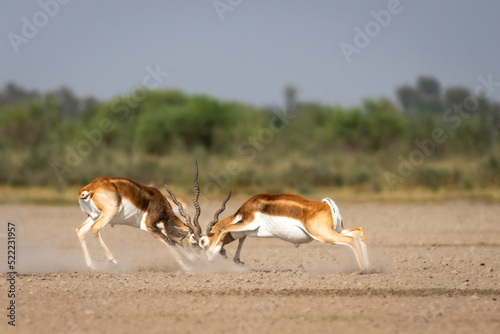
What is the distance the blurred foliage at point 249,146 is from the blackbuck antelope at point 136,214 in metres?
19.1

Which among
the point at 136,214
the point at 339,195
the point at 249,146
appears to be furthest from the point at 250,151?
the point at 136,214

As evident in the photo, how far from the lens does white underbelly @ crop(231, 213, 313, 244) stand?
11.4 m

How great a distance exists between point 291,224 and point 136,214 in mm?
2809

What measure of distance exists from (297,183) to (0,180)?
13406 millimetres

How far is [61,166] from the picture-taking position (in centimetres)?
3612

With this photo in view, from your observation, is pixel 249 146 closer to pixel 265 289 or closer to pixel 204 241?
pixel 204 241

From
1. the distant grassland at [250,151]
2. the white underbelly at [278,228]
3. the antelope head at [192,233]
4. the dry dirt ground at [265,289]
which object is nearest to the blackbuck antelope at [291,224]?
the white underbelly at [278,228]

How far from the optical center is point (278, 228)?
452 inches

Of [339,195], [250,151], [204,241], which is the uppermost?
[204,241]

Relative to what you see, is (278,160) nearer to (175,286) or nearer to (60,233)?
(60,233)

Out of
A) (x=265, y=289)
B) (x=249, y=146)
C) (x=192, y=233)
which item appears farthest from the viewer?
(x=249, y=146)

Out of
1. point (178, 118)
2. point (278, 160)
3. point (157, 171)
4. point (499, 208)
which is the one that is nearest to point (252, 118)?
point (178, 118)

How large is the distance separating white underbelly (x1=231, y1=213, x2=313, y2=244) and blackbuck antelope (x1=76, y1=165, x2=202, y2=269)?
1.10 meters

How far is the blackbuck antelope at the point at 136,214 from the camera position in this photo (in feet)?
40.3
